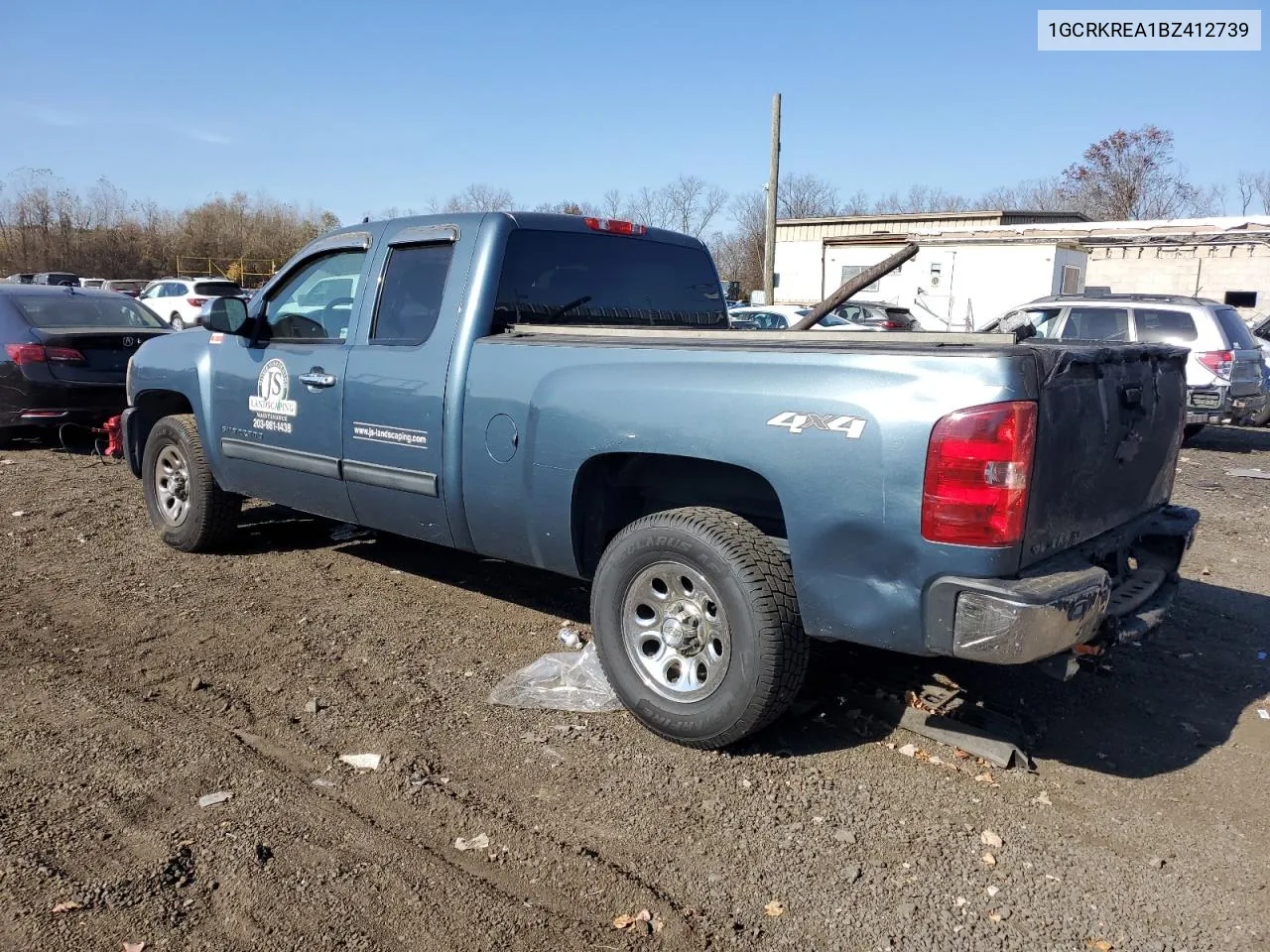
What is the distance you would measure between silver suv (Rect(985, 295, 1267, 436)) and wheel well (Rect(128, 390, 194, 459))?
29.3ft

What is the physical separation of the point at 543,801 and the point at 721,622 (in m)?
0.87

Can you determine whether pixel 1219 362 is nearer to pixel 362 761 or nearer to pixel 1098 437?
pixel 1098 437

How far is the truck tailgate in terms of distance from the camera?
3146 mm

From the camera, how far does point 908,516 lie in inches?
122

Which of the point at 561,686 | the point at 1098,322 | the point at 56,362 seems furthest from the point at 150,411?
the point at 1098,322

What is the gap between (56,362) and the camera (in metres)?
9.16

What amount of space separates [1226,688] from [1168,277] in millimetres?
21784

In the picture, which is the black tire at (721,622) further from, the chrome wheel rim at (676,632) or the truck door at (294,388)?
the truck door at (294,388)

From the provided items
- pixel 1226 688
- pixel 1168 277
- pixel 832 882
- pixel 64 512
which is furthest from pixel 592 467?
pixel 1168 277

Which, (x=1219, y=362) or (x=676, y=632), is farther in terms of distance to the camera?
(x=1219, y=362)

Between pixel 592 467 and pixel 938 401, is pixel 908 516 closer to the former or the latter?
pixel 938 401

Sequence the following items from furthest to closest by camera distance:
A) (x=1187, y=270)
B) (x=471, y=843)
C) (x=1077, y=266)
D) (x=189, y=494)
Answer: (x=1187, y=270), (x=1077, y=266), (x=189, y=494), (x=471, y=843)

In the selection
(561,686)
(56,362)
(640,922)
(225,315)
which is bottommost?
(640,922)

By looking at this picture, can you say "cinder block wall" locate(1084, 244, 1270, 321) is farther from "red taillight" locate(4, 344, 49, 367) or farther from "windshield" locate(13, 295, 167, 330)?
"red taillight" locate(4, 344, 49, 367)
